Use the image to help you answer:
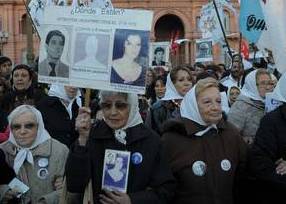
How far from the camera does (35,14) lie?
11570 millimetres

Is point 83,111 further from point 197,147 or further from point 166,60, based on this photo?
point 166,60

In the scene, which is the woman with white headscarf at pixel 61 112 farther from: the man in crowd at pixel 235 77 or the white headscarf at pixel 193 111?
the man in crowd at pixel 235 77

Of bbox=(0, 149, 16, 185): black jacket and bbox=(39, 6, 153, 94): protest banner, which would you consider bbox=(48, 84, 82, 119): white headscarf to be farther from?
bbox=(39, 6, 153, 94): protest banner

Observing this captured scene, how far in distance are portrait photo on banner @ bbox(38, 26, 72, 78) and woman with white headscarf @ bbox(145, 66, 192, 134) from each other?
7.07ft

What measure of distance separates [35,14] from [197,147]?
7928mm

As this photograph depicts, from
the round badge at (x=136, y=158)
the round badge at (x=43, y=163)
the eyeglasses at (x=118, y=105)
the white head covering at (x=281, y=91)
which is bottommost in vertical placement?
the round badge at (x=43, y=163)

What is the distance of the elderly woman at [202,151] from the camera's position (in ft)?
13.9

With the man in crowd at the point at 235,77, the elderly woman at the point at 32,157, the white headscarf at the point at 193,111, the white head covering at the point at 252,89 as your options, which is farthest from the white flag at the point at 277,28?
the man in crowd at the point at 235,77

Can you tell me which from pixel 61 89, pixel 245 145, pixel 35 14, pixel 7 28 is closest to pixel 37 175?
pixel 245 145

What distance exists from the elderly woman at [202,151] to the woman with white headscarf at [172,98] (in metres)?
1.80

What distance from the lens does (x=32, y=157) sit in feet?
15.0

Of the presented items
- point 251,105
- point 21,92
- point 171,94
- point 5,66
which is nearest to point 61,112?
point 21,92

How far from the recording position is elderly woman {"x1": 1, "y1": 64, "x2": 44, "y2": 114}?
649 cm

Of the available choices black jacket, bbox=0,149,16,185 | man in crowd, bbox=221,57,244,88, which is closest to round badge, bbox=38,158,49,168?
black jacket, bbox=0,149,16,185
